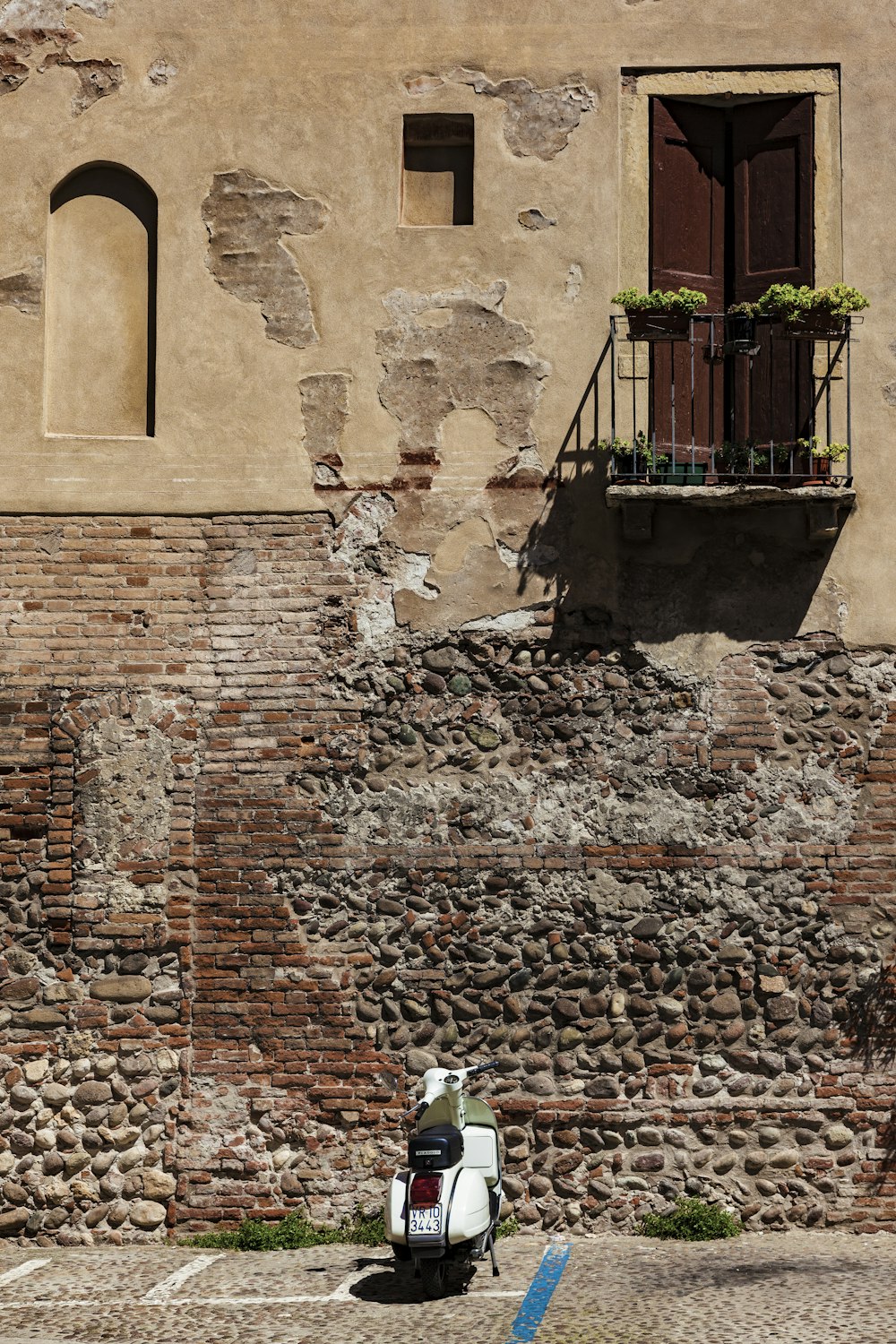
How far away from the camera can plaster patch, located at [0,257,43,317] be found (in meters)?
9.12

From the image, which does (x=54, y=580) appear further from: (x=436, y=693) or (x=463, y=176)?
(x=463, y=176)

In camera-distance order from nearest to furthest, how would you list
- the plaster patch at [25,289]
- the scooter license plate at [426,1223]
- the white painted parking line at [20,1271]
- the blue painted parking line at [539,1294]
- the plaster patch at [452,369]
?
1. the blue painted parking line at [539,1294]
2. the scooter license plate at [426,1223]
3. the white painted parking line at [20,1271]
4. the plaster patch at [452,369]
5. the plaster patch at [25,289]

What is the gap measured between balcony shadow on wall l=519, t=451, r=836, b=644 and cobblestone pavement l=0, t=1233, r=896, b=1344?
3.38 metres

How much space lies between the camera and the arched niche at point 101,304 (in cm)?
919

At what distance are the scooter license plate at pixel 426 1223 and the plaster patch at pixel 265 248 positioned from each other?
4.96 metres

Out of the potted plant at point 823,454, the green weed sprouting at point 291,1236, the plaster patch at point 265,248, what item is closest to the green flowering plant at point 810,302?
the potted plant at point 823,454

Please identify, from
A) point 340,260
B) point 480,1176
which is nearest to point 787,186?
point 340,260

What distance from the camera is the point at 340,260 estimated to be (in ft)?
29.6

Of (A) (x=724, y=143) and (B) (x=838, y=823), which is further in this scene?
(A) (x=724, y=143)

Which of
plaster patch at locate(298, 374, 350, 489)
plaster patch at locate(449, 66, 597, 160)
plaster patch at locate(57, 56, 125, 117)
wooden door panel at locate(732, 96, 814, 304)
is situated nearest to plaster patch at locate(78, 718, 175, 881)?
plaster patch at locate(298, 374, 350, 489)

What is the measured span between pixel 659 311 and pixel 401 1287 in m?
5.35

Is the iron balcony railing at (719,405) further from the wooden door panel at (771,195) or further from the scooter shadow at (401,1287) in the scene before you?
the scooter shadow at (401,1287)

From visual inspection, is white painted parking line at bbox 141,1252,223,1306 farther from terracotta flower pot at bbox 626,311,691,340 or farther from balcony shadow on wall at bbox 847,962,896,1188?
terracotta flower pot at bbox 626,311,691,340

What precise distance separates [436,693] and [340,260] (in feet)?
8.72
